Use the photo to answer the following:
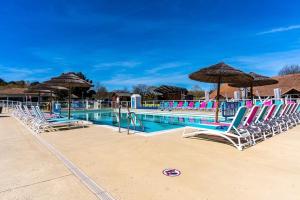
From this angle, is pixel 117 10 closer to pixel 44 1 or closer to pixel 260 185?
pixel 44 1

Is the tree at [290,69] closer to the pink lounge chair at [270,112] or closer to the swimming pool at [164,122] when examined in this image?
the swimming pool at [164,122]

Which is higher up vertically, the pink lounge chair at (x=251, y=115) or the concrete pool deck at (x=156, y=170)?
the pink lounge chair at (x=251, y=115)

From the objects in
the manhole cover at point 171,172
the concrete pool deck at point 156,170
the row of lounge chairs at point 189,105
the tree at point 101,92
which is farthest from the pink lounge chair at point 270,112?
the tree at point 101,92

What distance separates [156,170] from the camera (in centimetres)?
333

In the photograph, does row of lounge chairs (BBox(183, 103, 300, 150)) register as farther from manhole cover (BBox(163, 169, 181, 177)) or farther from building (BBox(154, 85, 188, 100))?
building (BBox(154, 85, 188, 100))

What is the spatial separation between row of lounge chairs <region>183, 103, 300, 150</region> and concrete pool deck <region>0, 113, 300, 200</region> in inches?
11.6

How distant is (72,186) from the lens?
2.78 m

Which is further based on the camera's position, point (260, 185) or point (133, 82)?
point (133, 82)

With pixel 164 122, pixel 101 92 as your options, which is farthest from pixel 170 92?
pixel 164 122

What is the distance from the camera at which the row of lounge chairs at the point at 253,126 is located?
4.86 metres

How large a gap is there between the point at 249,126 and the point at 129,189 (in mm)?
4003

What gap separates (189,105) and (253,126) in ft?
44.2

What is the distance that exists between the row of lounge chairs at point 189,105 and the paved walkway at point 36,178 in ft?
47.8

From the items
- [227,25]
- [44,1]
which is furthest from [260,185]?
[227,25]
